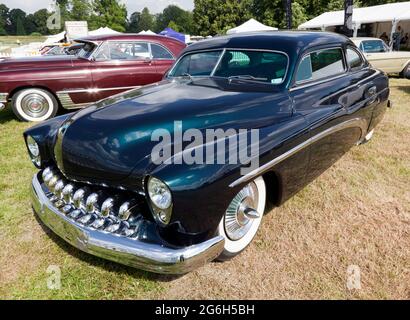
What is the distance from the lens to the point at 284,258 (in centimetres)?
230

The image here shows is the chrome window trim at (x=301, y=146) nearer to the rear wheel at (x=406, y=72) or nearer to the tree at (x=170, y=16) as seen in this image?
the rear wheel at (x=406, y=72)

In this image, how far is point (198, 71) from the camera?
3227 mm

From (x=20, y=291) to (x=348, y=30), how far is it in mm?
12769

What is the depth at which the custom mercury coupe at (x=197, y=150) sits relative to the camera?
180 cm

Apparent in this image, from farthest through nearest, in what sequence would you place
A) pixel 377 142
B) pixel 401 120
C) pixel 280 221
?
pixel 401 120
pixel 377 142
pixel 280 221

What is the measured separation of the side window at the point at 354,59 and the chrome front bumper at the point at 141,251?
273cm

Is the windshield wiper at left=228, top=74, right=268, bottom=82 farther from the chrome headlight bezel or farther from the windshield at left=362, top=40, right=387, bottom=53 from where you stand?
the windshield at left=362, top=40, right=387, bottom=53

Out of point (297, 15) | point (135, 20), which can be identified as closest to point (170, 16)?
point (135, 20)

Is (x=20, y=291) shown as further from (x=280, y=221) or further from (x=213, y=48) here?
(x=213, y=48)

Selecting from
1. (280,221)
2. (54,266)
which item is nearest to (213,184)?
(280,221)

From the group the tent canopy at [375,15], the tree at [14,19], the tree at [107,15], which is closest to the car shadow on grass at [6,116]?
the tent canopy at [375,15]

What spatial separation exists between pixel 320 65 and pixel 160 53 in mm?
3782

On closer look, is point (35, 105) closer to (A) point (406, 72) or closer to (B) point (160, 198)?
(B) point (160, 198)

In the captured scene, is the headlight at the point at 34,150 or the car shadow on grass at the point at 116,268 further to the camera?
the headlight at the point at 34,150
